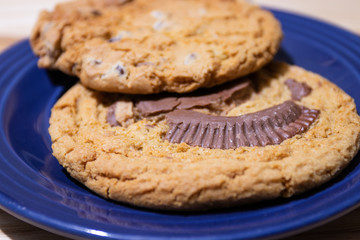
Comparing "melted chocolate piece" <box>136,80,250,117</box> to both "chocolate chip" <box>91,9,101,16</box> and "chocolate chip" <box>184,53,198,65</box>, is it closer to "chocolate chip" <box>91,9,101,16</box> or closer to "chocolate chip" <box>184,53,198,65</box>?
"chocolate chip" <box>184,53,198,65</box>

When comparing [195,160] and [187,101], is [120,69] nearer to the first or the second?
[187,101]

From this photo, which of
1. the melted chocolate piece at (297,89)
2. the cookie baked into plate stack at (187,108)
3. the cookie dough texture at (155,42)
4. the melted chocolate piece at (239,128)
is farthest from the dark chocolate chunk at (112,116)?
the melted chocolate piece at (297,89)

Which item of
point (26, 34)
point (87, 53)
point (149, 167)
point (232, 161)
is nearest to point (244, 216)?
point (232, 161)

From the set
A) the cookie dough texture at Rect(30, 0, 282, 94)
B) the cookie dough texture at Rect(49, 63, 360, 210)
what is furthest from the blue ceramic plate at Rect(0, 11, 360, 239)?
the cookie dough texture at Rect(30, 0, 282, 94)

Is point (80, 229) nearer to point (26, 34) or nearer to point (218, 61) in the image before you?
point (218, 61)

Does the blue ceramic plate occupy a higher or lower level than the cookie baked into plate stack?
lower

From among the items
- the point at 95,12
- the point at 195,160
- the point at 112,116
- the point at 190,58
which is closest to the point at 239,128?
the point at 195,160

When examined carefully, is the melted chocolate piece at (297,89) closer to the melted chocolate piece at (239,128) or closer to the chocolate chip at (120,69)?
the melted chocolate piece at (239,128)
